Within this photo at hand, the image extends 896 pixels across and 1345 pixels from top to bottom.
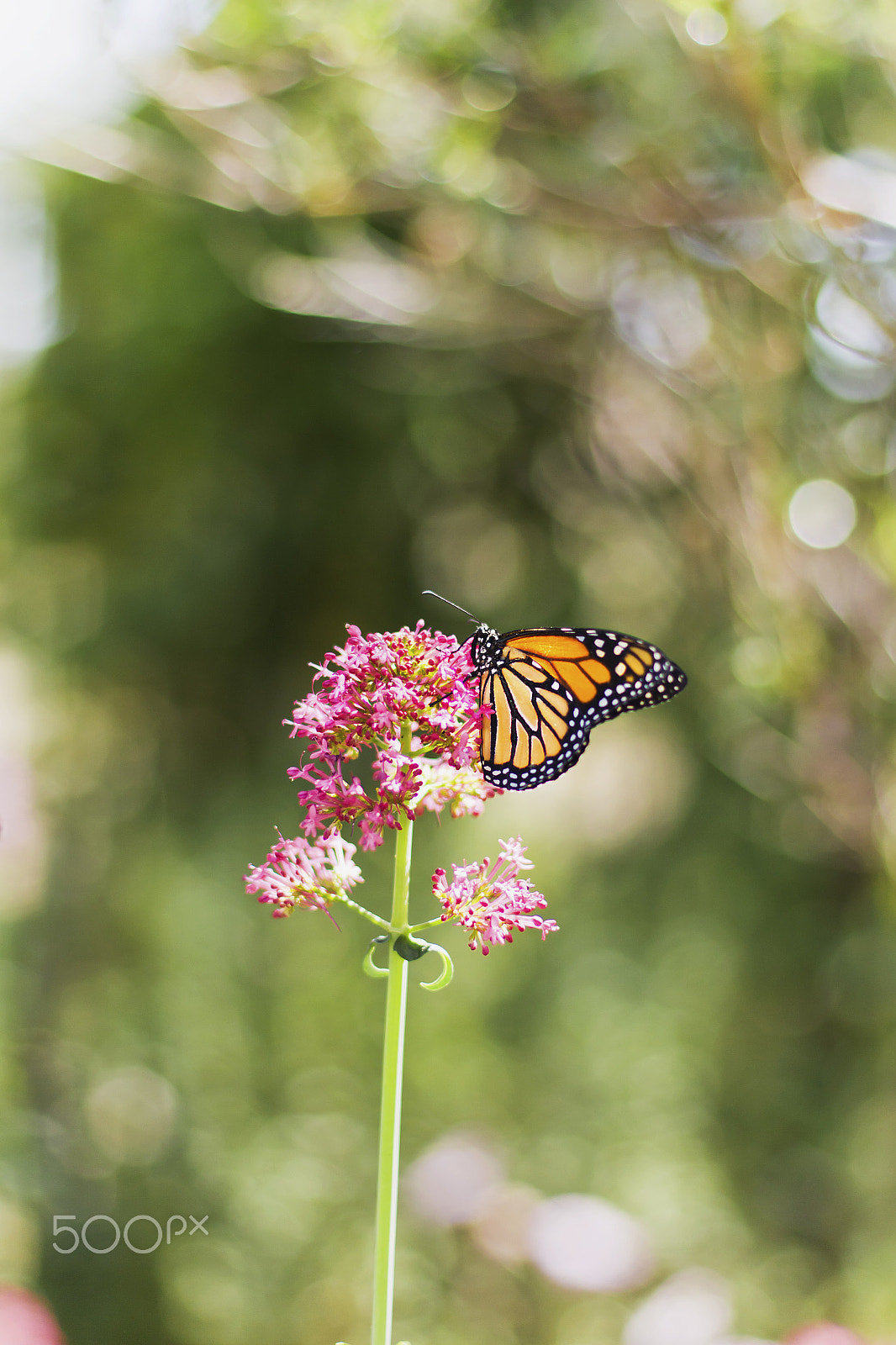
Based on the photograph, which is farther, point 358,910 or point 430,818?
point 430,818

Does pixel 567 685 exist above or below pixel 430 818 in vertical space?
below

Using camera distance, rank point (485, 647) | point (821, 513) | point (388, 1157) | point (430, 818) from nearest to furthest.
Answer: point (388, 1157) < point (485, 647) < point (821, 513) < point (430, 818)

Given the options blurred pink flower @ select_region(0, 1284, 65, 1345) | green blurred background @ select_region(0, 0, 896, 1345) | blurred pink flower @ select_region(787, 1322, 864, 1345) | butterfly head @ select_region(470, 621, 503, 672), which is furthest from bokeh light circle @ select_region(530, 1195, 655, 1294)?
butterfly head @ select_region(470, 621, 503, 672)

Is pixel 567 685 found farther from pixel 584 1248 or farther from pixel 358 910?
pixel 584 1248

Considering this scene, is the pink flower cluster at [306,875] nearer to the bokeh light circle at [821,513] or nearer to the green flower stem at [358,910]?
the green flower stem at [358,910]

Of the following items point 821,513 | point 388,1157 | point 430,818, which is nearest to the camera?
point 388,1157

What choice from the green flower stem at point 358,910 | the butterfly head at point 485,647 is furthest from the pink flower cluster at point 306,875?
the butterfly head at point 485,647

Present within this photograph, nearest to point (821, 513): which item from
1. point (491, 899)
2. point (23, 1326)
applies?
point (491, 899)

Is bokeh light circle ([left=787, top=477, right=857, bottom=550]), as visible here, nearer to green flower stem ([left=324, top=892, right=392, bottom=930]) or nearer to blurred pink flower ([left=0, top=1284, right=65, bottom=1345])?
green flower stem ([left=324, top=892, right=392, bottom=930])
